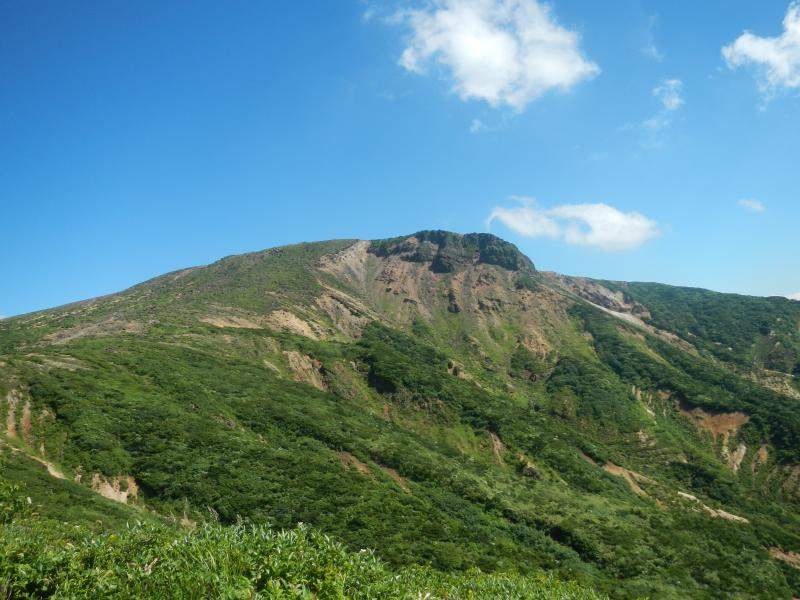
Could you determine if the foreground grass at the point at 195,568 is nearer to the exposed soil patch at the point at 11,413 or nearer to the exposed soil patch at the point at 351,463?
the exposed soil patch at the point at 11,413

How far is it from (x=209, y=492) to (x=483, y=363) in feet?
368

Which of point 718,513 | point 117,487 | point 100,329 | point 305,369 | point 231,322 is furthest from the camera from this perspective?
point 231,322

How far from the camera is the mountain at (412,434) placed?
47656 millimetres

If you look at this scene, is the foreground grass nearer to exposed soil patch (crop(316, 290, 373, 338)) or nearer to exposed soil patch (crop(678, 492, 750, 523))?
exposed soil patch (crop(678, 492, 750, 523))

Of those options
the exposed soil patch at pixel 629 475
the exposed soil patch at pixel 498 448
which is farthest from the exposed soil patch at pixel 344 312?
the exposed soil patch at pixel 629 475

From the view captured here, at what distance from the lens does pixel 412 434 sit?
84.2 m

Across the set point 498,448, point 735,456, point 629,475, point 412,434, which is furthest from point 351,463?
point 735,456

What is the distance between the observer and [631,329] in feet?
592

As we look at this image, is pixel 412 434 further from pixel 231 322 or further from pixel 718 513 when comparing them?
pixel 231 322

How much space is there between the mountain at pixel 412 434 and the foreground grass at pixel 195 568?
861 inches

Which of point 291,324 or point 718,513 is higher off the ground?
point 291,324

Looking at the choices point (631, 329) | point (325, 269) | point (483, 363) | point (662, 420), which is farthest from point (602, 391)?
point (325, 269)

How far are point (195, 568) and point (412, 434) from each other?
73640 mm

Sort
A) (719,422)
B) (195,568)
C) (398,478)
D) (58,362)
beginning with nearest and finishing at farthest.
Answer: (195,568) → (58,362) → (398,478) → (719,422)
